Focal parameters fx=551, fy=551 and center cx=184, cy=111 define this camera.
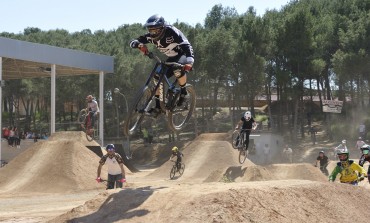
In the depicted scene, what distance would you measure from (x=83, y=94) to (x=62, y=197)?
1526 inches

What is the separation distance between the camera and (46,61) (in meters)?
37.4

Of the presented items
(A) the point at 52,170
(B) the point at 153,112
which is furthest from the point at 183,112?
(A) the point at 52,170

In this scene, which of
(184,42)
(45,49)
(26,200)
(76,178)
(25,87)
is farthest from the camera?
(25,87)

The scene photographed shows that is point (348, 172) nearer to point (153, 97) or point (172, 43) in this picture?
point (153, 97)

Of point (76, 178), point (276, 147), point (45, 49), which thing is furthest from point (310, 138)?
point (76, 178)

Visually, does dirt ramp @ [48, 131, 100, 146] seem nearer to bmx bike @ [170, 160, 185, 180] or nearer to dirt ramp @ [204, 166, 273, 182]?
bmx bike @ [170, 160, 185, 180]

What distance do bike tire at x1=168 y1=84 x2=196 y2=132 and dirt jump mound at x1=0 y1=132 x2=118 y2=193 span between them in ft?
41.5

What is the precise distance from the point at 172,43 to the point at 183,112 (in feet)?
7.71

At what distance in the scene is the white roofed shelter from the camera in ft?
115

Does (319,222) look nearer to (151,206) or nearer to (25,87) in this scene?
(151,206)

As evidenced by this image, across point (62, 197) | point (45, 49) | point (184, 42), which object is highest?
point (45, 49)

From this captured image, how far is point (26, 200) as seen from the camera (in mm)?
22547

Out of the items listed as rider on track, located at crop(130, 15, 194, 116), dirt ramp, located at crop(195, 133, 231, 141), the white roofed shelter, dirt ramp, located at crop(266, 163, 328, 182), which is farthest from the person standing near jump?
dirt ramp, located at crop(195, 133, 231, 141)

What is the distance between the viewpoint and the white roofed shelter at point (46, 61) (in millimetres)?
35109
